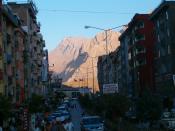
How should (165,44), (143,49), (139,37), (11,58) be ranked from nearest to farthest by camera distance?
(11,58) < (165,44) < (143,49) < (139,37)

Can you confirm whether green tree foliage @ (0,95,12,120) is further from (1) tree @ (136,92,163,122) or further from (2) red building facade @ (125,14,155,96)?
(2) red building facade @ (125,14,155,96)

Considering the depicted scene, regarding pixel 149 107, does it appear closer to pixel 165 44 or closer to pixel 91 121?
pixel 91 121

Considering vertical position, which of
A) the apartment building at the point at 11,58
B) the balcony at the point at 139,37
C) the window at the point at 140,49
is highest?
the balcony at the point at 139,37

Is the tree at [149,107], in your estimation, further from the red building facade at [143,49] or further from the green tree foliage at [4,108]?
the red building facade at [143,49]

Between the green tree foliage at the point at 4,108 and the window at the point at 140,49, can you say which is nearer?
the green tree foliage at the point at 4,108

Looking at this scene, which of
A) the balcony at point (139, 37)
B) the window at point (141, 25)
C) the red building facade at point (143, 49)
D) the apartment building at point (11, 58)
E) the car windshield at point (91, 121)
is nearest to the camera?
the car windshield at point (91, 121)

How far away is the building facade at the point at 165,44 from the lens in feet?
252

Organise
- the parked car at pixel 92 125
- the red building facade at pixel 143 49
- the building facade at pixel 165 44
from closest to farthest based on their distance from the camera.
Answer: the parked car at pixel 92 125 < the building facade at pixel 165 44 < the red building facade at pixel 143 49

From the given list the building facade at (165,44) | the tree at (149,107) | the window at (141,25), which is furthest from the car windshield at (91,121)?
the window at (141,25)

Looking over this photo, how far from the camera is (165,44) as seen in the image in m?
80.3

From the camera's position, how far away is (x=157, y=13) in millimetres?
84062

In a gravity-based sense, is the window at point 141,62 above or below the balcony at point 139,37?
below

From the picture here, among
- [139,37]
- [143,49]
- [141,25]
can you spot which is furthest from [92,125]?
[141,25]

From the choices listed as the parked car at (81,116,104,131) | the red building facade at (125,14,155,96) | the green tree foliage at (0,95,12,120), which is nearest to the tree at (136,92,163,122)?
the parked car at (81,116,104,131)
